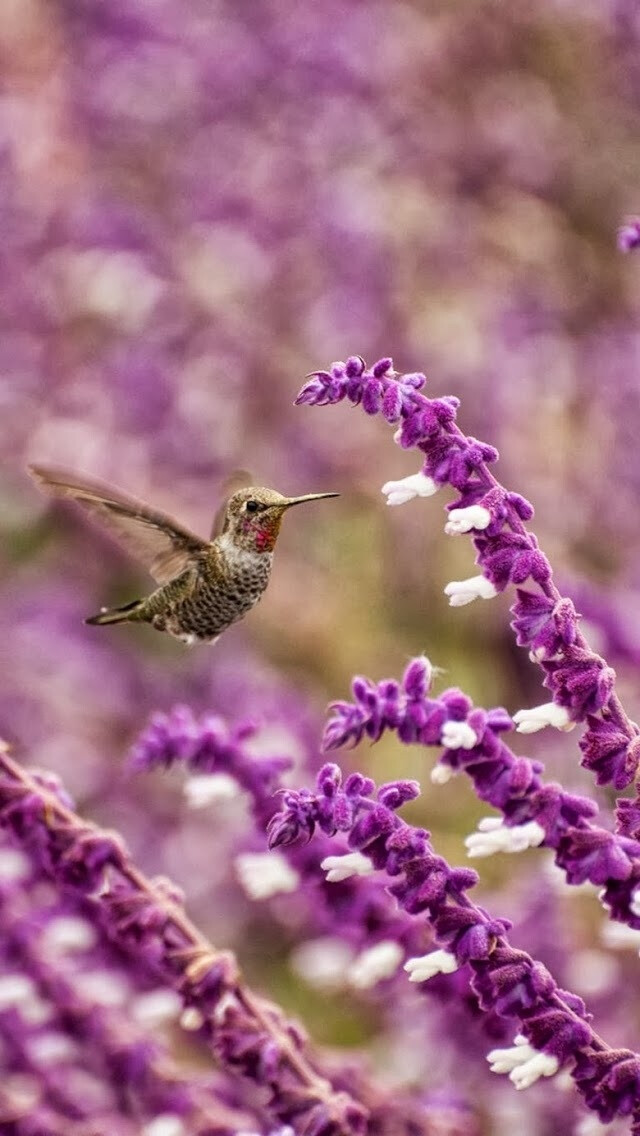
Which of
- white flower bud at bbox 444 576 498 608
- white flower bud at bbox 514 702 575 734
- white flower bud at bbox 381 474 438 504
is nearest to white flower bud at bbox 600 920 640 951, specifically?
white flower bud at bbox 514 702 575 734

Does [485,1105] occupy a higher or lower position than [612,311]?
lower

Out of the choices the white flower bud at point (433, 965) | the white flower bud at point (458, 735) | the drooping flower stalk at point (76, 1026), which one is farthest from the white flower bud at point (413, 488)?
the drooping flower stalk at point (76, 1026)

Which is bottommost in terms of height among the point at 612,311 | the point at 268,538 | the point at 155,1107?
the point at 155,1107

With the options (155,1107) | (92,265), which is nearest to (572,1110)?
(155,1107)

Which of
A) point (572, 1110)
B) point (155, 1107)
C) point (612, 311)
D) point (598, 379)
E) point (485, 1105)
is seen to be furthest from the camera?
point (612, 311)

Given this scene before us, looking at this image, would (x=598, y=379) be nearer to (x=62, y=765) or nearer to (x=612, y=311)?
(x=612, y=311)

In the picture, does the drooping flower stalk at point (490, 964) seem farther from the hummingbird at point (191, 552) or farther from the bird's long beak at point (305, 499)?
the hummingbird at point (191, 552)
